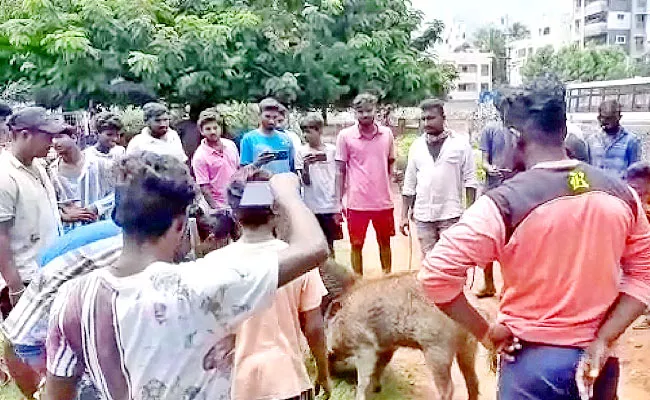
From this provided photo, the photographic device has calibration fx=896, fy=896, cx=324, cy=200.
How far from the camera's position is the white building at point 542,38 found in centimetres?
8362

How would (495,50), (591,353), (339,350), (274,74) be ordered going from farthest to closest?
(495,50) < (274,74) < (339,350) < (591,353)

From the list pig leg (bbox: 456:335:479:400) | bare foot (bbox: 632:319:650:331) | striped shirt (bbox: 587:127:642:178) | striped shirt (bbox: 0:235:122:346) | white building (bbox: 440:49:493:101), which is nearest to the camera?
striped shirt (bbox: 0:235:122:346)

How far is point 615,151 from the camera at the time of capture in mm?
7094

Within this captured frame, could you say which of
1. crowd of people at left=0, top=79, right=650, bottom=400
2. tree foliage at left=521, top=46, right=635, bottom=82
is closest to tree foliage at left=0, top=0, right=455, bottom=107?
crowd of people at left=0, top=79, right=650, bottom=400

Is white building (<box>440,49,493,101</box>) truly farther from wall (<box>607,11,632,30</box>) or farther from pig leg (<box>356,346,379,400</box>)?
pig leg (<box>356,346,379,400</box>)

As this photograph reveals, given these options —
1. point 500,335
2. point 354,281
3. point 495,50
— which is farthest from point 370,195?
point 495,50

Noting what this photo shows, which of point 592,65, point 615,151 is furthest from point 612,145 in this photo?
point 592,65

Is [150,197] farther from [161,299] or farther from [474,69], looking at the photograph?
[474,69]

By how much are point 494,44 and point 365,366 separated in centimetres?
8209

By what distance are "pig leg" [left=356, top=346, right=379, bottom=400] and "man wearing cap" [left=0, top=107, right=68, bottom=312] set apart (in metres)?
1.88

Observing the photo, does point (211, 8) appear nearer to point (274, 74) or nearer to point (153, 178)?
point (274, 74)

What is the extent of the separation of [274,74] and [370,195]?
29.2ft

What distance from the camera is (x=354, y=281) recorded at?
605 centimetres

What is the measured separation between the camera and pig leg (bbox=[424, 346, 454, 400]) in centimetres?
506
